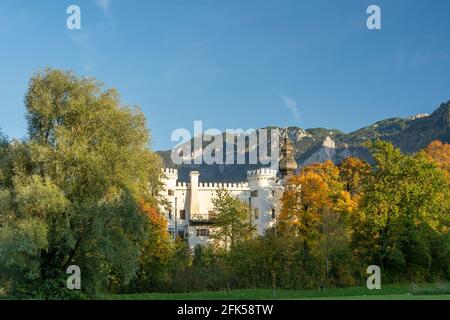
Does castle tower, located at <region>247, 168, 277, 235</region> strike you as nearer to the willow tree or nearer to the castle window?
the castle window

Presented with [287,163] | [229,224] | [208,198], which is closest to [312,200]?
[229,224]

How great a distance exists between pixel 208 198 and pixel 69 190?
4034 cm

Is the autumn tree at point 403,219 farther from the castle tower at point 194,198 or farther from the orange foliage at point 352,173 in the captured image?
the castle tower at point 194,198

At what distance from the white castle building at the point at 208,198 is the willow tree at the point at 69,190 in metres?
31.1

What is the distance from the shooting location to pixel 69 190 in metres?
29.4

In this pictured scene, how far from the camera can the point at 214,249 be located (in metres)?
49.0

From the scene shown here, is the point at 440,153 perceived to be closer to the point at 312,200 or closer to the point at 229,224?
the point at 312,200

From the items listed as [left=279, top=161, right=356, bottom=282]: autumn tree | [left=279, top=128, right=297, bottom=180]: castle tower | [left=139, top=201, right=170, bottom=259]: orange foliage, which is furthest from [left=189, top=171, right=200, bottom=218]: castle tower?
[left=139, top=201, right=170, bottom=259]: orange foliage

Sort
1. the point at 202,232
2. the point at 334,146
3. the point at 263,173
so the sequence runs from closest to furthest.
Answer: the point at 202,232, the point at 263,173, the point at 334,146
